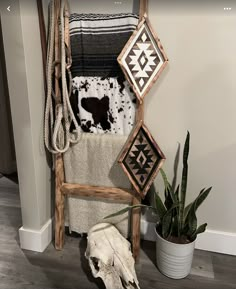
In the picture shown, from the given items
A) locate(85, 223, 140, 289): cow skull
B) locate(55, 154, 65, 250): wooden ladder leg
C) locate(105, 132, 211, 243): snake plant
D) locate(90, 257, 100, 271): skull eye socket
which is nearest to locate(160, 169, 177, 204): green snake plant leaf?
locate(105, 132, 211, 243): snake plant

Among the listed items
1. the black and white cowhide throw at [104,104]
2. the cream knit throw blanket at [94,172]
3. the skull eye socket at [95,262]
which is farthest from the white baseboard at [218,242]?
the black and white cowhide throw at [104,104]

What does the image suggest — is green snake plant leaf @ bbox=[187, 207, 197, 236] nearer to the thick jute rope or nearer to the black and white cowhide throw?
the black and white cowhide throw

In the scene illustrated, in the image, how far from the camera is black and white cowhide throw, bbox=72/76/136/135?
60.5 inches

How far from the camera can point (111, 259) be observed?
1469 millimetres

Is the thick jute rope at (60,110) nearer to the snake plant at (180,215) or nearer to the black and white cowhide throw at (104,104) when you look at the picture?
the black and white cowhide throw at (104,104)

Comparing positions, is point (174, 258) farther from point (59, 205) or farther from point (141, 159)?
point (59, 205)

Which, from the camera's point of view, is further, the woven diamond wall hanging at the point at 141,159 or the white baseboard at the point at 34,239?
the white baseboard at the point at 34,239

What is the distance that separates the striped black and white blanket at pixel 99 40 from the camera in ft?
4.79

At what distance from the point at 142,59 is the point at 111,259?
3.48 ft

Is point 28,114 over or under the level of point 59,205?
over

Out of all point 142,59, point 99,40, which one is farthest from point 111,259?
point 99,40

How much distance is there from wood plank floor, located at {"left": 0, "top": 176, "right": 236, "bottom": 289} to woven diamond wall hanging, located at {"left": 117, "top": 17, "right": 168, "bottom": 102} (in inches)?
38.7

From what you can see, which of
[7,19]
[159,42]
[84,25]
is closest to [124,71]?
[159,42]

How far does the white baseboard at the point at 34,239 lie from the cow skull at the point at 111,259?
1.08 feet
